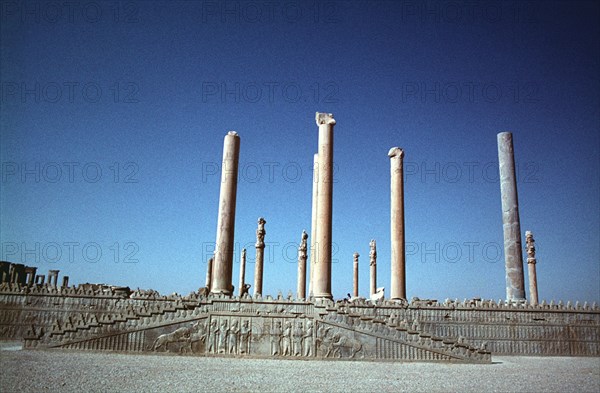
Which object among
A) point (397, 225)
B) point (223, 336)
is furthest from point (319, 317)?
point (397, 225)

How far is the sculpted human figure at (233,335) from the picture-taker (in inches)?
746

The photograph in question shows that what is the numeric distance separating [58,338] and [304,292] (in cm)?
2091

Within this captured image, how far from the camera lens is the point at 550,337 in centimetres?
2295

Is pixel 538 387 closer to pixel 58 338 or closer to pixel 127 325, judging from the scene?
pixel 127 325

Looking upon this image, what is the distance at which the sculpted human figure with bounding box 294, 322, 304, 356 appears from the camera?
1883 cm

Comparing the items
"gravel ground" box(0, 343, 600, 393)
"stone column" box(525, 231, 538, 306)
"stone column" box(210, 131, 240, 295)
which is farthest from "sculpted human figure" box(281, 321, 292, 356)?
"stone column" box(525, 231, 538, 306)

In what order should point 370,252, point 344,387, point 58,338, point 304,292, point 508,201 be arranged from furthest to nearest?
1. point 370,252
2. point 304,292
3. point 508,201
4. point 58,338
5. point 344,387

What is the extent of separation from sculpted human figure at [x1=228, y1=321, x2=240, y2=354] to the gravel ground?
4138 millimetres

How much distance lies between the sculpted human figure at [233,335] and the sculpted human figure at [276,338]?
4.93 feet

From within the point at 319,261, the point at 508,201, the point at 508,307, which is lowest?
the point at 508,307

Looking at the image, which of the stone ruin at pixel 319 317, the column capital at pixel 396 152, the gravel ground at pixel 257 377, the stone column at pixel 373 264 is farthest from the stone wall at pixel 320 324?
the stone column at pixel 373 264

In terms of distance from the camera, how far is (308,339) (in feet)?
62.2

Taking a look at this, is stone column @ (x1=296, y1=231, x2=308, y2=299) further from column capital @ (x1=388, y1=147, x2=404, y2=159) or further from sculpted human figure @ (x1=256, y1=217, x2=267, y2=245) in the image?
column capital @ (x1=388, y1=147, x2=404, y2=159)

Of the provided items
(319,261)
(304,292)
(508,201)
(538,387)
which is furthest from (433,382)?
(304,292)
